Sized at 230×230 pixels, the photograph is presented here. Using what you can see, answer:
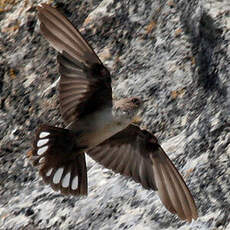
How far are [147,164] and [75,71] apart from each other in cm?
103

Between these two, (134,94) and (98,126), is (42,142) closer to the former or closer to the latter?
(98,126)

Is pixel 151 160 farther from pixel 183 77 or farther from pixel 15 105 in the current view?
pixel 15 105

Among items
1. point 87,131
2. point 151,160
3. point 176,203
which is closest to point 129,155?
point 151,160

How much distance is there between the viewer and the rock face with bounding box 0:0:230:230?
5.92m

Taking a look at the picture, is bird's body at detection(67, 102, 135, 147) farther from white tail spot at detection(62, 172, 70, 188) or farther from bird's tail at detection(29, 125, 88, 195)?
white tail spot at detection(62, 172, 70, 188)

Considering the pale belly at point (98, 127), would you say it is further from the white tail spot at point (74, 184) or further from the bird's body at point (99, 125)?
the white tail spot at point (74, 184)

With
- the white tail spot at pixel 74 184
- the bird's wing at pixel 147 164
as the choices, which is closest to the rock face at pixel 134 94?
the bird's wing at pixel 147 164

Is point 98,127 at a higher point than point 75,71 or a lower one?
lower

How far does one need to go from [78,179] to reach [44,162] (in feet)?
1.08

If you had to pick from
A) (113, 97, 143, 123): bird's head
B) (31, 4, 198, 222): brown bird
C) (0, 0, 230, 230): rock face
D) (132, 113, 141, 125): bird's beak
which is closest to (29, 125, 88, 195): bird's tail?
(31, 4, 198, 222): brown bird

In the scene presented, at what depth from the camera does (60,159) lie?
21.2 feet

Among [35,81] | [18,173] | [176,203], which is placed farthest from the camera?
[35,81]

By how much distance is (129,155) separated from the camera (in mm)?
6852

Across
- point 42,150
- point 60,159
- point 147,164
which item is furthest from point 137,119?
point 42,150
